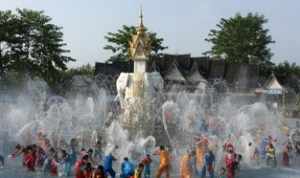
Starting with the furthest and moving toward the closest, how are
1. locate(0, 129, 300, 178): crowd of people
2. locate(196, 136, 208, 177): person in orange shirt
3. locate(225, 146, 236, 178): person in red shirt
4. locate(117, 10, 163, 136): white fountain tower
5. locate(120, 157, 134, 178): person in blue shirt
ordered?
locate(117, 10, 163, 136): white fountain tower < locate(196, 136, 208, 177): person in orange shirt < locate(225, 146, 236, 178): person in red shirt < locate(0, 129, 300, 178): crowd of people < locate(120, 157, 134, 178): person in blue shirt

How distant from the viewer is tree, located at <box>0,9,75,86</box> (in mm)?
49844

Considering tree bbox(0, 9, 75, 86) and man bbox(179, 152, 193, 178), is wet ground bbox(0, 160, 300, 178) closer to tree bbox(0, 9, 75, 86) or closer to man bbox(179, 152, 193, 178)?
man bbox(179, 152, 193, 178)

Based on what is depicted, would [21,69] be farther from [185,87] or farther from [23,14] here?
[185,87]

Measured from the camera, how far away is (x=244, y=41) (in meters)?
70.6

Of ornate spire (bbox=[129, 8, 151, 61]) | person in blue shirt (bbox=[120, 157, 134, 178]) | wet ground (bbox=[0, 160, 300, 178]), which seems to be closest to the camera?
person in blue shirt (bbox=[120, 157, 134, 178])

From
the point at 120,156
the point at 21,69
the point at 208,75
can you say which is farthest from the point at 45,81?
the point at 120,156

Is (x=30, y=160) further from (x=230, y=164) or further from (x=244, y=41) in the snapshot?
(x=244, y=41)

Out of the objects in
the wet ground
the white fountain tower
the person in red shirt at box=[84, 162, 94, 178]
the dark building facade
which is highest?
the dark building facade

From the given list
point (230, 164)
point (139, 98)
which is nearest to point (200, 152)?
point (230, 164)

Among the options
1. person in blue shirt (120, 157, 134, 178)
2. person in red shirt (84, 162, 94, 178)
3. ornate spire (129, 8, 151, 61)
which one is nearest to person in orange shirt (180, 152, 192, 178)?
person in blue shirt (120, 157, 134, 178)

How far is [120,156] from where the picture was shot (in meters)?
21.5

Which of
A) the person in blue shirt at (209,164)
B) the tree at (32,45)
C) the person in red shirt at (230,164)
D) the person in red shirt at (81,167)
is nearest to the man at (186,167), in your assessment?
the person in blue shirt at (209,164)

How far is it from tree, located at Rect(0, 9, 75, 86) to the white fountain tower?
24.6 m

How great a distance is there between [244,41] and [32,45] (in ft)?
97.0
